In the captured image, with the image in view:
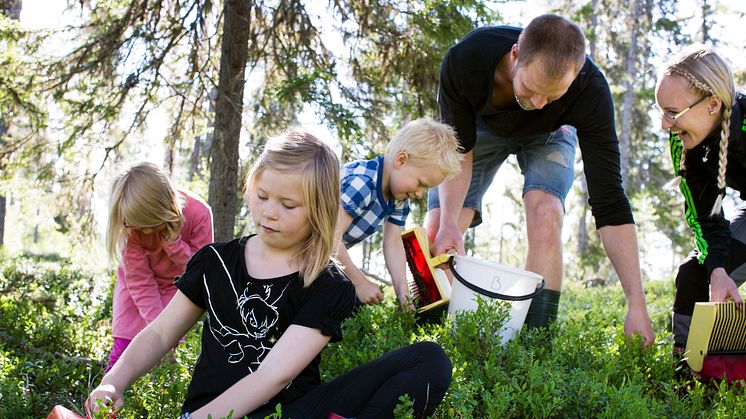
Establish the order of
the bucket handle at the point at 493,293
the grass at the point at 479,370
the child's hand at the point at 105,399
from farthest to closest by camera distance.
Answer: the bucket handle at the point at 493,293 < the grass at the point at 479,370 < the child's hand at the point at 105,399

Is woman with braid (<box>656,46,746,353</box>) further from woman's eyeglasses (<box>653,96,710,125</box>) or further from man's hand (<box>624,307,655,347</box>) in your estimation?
man's hand (<box>624,307,655,347</box>)

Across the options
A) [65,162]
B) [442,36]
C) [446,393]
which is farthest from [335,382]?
[65,162]

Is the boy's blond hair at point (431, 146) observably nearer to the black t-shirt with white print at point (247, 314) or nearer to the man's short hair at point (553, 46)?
the man's short hair at point (553, 46)

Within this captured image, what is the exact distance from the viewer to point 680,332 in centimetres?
404

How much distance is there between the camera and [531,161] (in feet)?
14.8

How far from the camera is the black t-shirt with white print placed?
254cm

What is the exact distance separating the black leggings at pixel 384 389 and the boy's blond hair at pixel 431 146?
1597 mm

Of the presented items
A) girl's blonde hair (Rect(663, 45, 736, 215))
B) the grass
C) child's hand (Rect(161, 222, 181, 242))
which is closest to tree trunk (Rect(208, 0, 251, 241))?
the grass

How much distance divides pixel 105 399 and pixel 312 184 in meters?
1.07

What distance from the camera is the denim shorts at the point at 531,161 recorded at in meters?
4.35

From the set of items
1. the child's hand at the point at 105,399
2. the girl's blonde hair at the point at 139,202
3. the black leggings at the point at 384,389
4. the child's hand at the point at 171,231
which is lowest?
the child's hand at the point at 105,399

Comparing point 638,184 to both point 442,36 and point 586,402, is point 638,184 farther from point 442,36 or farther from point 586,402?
point 586,402

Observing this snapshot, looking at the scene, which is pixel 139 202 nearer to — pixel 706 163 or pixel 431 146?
pixel 431 146

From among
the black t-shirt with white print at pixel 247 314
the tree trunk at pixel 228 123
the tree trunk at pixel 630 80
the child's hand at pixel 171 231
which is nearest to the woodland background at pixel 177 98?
the tree trunk at pixel 228 123
